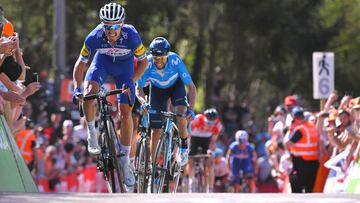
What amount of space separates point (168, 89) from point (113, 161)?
222 cm

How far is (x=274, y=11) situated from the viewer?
1416 inches

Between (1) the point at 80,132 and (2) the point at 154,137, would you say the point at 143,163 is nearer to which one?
(2) the point at 154,137

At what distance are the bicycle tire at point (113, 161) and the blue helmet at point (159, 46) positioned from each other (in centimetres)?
148

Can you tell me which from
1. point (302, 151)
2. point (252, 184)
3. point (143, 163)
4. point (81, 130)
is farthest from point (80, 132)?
point (143, 163)

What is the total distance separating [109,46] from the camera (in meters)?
13.4

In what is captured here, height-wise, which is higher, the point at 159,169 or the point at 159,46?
the point at 159,46

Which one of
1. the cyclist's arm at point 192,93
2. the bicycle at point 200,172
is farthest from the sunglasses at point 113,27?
the bicycle at point 200,172

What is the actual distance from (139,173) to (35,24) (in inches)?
1138

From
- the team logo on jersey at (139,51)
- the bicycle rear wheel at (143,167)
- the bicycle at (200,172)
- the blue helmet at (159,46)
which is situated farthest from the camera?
the bicycle at (200,172)

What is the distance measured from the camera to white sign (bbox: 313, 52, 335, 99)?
2147 centimetres

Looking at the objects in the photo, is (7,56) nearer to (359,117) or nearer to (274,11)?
(359,117)

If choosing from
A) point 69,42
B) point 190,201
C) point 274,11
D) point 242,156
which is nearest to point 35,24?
point 69,42

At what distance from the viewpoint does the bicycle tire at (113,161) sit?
520 inches

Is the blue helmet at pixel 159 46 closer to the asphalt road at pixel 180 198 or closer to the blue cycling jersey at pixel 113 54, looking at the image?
the blue cycling jersey at pixel 113 54
